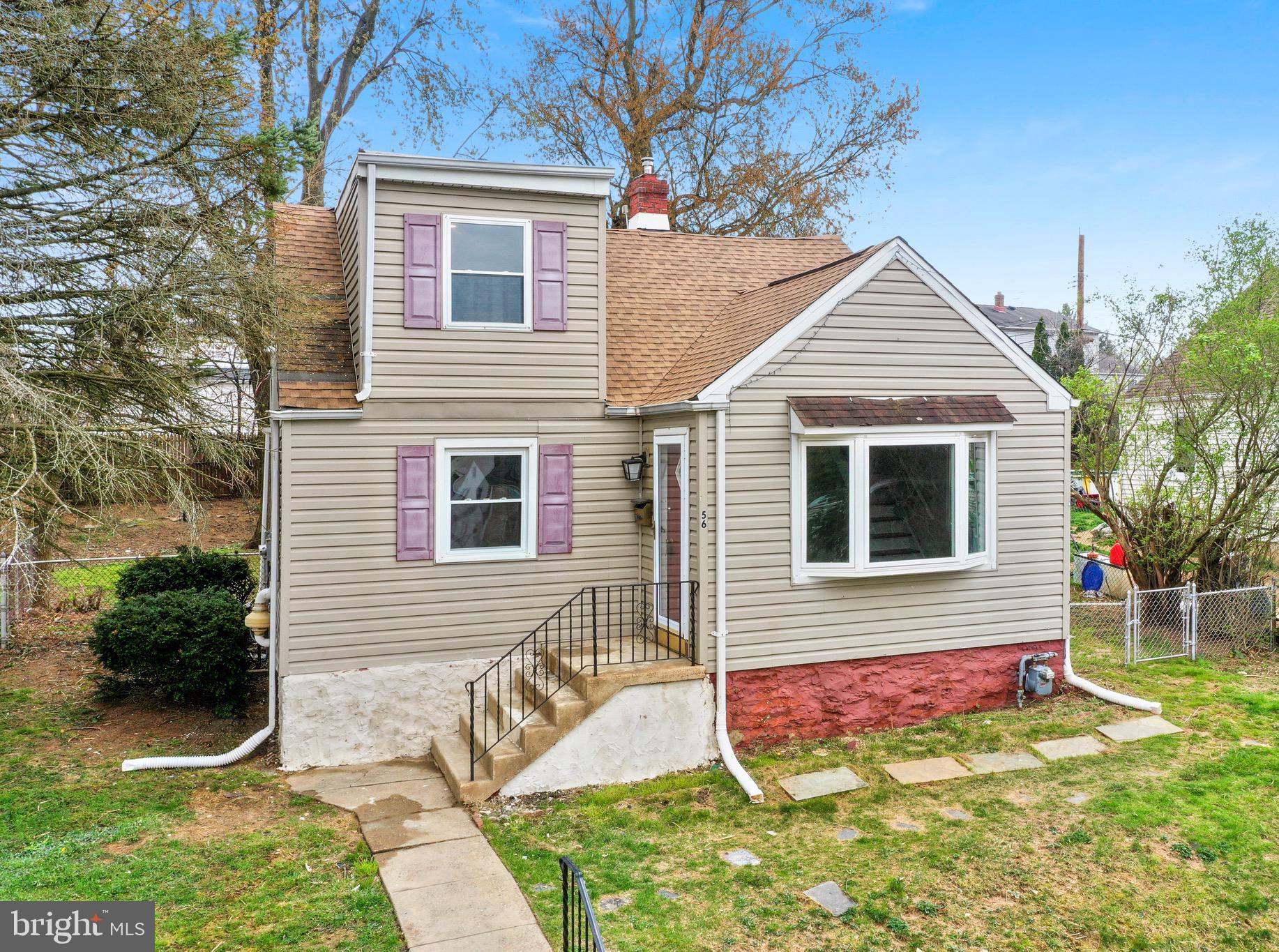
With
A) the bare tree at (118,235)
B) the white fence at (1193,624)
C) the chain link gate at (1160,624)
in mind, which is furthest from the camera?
the white fence at (1193,624)

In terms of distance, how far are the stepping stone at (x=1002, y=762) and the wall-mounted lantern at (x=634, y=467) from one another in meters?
4.44

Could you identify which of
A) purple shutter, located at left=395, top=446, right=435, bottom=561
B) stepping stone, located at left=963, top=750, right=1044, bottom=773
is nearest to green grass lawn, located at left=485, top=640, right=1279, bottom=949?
stepping stone, located at left=963, top=750, right=1044, bottom=773

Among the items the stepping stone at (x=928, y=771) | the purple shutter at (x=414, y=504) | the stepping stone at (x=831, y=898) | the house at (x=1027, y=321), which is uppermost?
the house at (x=1027, y=321)

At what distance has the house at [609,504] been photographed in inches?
335

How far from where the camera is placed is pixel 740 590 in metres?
8.59

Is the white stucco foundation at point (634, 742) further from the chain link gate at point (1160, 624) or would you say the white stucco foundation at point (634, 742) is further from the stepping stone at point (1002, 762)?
the chain link gate at point (1160, 624)

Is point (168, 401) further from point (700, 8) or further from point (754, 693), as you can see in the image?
point (700, 8)

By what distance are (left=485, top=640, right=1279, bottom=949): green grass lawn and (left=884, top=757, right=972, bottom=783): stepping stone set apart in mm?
125

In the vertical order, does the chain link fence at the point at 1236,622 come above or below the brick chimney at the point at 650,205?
below

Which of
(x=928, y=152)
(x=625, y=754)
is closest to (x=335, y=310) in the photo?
(x=625, y=754)

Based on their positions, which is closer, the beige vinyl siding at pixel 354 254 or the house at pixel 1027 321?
the beige vinyl siding at pixel 354 254

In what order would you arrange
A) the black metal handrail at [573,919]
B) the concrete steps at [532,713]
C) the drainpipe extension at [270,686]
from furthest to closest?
the drainpipe extension at [270,686] < the concrete steps at [532,713] < the black metal handrail at [573,919]

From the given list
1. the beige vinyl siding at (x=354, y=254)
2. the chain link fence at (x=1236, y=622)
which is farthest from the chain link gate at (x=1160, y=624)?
the beige vinyl siding at (x=354, y=254)

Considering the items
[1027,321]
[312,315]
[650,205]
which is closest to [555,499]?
[312,315]
